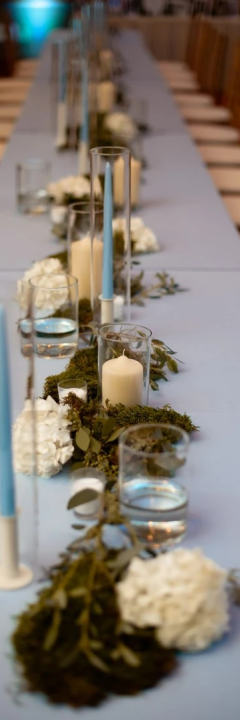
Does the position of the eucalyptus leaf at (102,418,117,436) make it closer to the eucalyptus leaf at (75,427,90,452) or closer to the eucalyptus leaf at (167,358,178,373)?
the eucalyptus leaf at (75,427,90,452)

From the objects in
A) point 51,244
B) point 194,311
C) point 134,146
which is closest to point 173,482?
point 194,311

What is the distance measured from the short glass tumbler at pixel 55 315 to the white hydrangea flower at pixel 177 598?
75 cm

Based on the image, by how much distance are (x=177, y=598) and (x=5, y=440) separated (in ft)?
0.66

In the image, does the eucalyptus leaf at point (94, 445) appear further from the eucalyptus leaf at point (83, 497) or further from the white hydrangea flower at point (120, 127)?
the white hydrangea flower at point (120, 127)

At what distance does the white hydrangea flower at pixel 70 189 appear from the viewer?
233 centimetres

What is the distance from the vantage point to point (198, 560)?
2.71 feet

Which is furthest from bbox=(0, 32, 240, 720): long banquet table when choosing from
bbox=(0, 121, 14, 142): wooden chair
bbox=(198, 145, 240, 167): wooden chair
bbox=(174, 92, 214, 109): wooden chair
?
bbox=(174, 92, 214, 109): wooden chair

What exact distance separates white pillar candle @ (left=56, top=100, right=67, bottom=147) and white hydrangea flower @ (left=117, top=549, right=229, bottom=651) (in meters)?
2.68

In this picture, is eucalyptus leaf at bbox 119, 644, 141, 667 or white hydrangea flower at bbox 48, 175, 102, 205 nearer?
eucalyptus leaf at bbox 119, 644, 141, 667

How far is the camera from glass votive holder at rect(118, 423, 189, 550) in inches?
37.9

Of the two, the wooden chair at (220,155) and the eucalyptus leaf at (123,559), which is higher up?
the eucalyptus leaf at (123,559)

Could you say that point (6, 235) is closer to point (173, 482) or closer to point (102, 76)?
point (173, 482)

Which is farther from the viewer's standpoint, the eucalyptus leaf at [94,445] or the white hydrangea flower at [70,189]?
the white hydrangea flower at [70,189]

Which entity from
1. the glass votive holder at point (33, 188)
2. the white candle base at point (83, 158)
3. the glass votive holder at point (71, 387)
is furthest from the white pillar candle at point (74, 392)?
the white candle base at point (83, 158)
